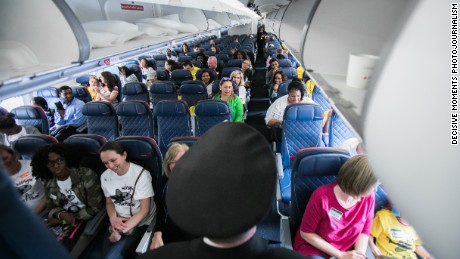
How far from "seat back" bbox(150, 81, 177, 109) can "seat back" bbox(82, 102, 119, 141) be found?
1302 millimetres

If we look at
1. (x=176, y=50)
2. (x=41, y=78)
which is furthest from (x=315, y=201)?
(x=176, y=50)

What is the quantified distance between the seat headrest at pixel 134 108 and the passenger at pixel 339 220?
9.79 ft

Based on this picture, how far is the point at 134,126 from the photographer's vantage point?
412cm

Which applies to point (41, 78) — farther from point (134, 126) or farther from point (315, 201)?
point (134, 126)

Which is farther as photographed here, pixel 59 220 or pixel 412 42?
pixel 59 220

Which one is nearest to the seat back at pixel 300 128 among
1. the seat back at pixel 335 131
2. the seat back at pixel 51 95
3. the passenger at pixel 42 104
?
the seat back at pixel 335 131

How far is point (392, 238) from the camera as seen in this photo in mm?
1935

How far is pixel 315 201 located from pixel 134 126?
10.5 feet

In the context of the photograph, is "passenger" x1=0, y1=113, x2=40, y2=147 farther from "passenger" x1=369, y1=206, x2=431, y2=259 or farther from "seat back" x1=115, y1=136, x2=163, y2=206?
"passenger" x1=369, y1=206, x2=431, y2=259

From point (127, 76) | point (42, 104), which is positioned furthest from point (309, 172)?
point (127, 76)

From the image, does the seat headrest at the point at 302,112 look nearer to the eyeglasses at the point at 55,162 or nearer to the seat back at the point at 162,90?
the eyeglasses at the point at 55,162

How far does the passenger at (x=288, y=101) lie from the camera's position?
3662 mm

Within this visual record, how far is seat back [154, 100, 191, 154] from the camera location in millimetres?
3865

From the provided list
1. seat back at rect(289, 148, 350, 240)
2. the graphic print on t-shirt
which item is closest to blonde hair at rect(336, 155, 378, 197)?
seat back at rect(289, 148, 350, 240)
